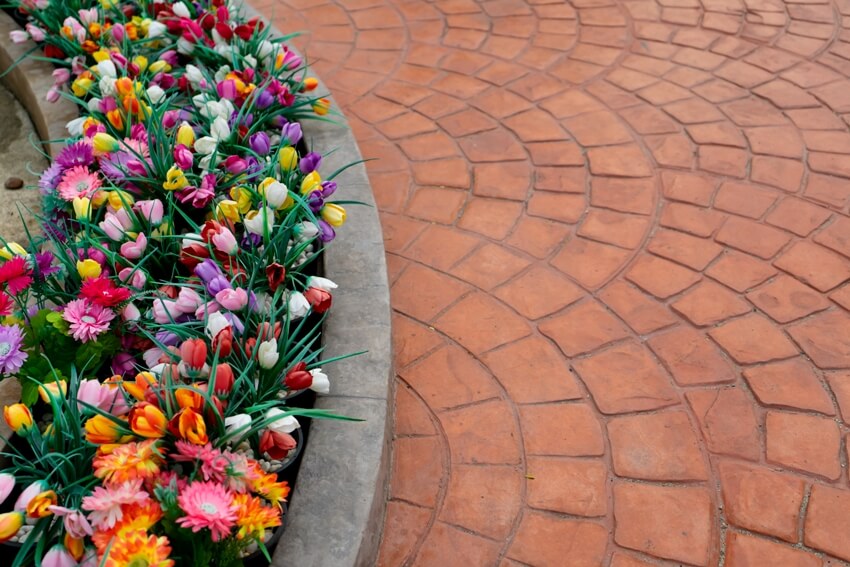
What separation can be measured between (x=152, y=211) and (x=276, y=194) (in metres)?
0.33

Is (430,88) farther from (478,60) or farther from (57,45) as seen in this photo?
(57,45)

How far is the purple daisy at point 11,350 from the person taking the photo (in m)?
1.56

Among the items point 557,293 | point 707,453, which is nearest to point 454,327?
point 557,293

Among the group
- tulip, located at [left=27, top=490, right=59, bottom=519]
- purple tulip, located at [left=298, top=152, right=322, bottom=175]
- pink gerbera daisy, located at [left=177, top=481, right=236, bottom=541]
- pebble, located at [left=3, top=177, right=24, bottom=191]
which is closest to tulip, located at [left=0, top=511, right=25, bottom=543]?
tulip, located at [left=27, top=490, right=59, bottom=519]

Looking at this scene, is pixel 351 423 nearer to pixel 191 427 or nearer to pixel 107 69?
pixel 191 427

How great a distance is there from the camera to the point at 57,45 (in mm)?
2998

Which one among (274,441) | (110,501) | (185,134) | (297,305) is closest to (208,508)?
(110,501)

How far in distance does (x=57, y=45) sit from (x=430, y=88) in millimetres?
1587

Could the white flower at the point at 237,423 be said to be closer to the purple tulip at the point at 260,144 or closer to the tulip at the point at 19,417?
the tulip at the point at 19,417

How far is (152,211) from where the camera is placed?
196 centimetres

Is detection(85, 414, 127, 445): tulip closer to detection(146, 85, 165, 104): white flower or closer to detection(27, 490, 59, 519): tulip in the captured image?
detection(27, 490, 59, 519): tulip

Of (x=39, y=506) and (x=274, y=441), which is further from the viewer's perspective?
(x=274, y=441)

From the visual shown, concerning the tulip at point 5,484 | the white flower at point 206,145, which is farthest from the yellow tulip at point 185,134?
the tulip at point 5,484

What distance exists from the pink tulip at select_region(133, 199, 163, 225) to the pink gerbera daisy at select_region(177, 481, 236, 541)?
0.89 meters
